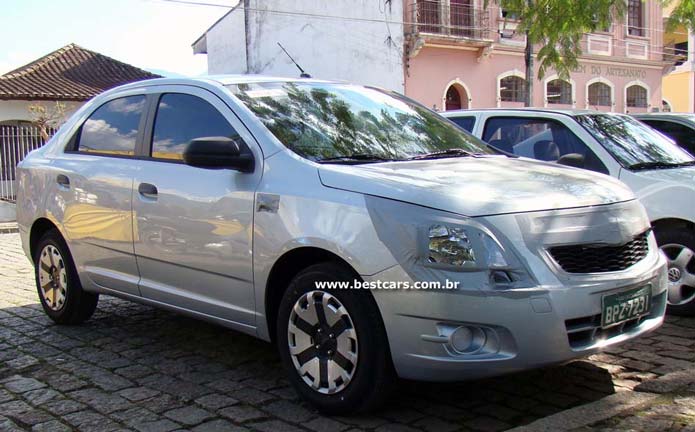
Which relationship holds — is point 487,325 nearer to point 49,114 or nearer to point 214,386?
point 214,386

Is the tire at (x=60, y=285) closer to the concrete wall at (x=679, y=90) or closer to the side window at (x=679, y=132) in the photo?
the side window at (x=679, y=132)

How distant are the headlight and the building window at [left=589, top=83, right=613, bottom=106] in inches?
1177

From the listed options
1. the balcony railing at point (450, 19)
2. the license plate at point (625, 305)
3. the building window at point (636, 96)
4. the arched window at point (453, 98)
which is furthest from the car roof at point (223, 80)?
the building window at point (636, 96)

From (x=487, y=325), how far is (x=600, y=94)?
101ft

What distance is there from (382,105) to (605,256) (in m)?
1.84

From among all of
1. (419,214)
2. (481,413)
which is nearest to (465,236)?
(419,214)

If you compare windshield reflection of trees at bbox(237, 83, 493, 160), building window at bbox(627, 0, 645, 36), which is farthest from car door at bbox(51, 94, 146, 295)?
building window at bbox(627, 0, 645, 36)

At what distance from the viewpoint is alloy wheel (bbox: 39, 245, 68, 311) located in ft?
17.6

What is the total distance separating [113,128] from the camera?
5059mm

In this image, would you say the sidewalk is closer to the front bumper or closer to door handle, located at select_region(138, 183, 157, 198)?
door handle, located at select_region(138, 183, 157, 198)

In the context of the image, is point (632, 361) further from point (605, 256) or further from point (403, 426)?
point (403, 426)

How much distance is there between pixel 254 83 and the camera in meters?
4.49

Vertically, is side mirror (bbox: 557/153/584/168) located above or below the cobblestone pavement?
above

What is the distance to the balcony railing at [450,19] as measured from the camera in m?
26.5
